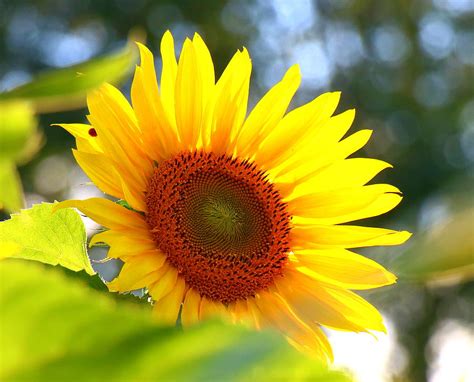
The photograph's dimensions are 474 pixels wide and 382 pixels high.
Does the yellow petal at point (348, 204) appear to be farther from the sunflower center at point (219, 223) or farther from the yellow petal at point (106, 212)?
the yellow petal at point (106, 212)

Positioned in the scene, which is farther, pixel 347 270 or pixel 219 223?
pixel 219 223

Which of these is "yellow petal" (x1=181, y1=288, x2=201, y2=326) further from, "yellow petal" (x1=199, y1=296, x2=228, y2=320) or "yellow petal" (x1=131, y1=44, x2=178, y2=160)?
"yellow petal" (x1=131, y1=44, x2=178, y2=160)

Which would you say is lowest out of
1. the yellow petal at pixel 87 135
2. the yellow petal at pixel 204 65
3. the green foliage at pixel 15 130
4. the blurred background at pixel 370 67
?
the blurred background at pixel 370 67

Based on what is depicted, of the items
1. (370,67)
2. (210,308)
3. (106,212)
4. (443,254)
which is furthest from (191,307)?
(370,67)

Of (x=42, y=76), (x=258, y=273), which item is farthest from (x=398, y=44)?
(x=42, y=76)

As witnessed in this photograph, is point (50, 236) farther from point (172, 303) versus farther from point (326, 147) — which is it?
point (326, 147)

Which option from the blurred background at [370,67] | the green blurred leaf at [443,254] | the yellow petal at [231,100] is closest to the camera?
the green blurred leaf at [443,254]

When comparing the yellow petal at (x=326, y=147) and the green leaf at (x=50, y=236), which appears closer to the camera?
the green leaf at (x=50, y=236)

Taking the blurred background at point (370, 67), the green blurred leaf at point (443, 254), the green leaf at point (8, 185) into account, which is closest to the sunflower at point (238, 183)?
the green blurred leaf at point (443, 254)
